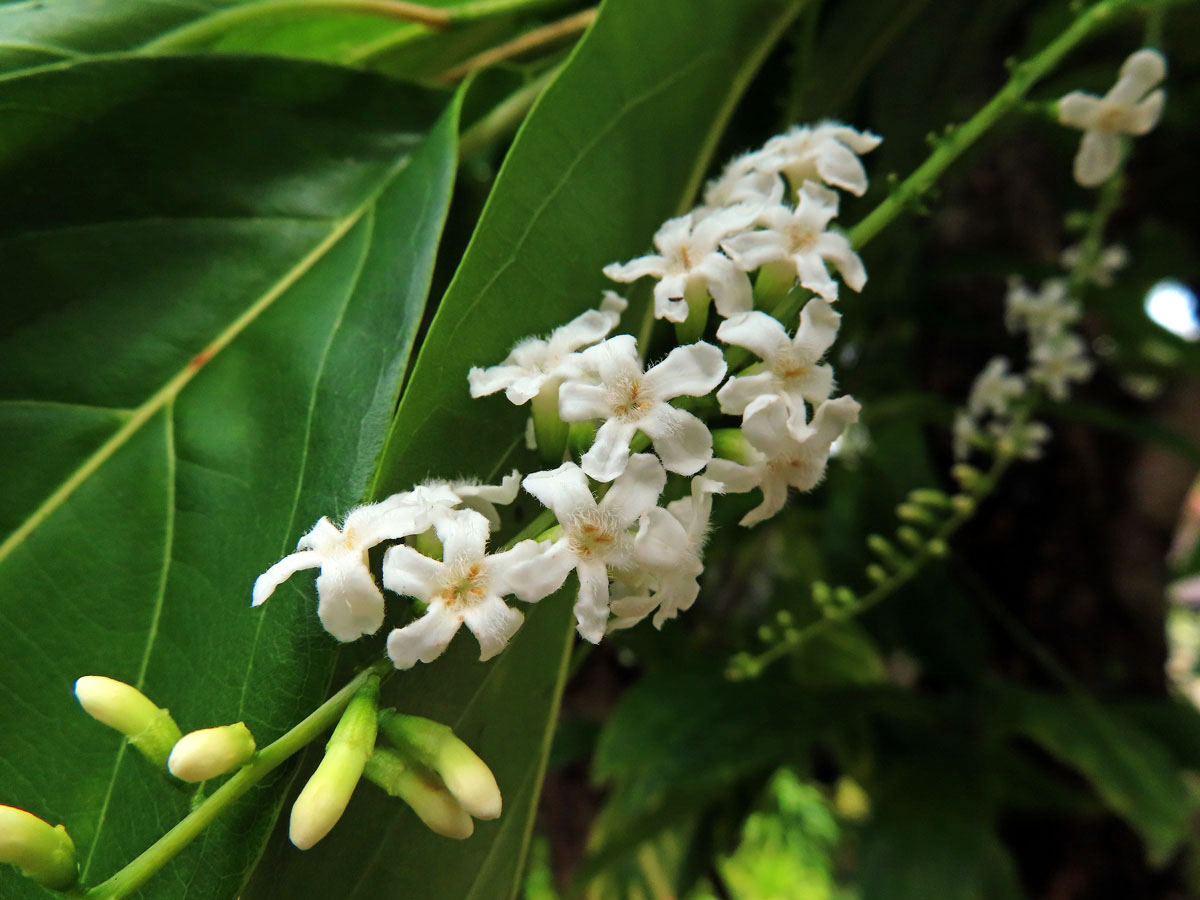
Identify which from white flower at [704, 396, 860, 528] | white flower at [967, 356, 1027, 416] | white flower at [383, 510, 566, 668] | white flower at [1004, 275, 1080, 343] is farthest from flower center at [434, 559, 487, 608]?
white flower at [1004, 275, 1080, 343]

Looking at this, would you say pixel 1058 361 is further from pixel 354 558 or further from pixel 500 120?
pixel 354 558

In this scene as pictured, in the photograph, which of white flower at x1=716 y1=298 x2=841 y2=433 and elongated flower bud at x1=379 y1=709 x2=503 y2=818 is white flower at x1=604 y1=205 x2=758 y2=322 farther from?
elongated flower bud at x1=379 y1=709 x2=503 y2=818

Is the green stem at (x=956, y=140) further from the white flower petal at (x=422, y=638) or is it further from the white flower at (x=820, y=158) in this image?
the white flower petal at (x=422, y=638)

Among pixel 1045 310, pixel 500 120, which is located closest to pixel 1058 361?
pixel 1045 310

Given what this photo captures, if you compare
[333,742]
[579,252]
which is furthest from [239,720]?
[579,252]

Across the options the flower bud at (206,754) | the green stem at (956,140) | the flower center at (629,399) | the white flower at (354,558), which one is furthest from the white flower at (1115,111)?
the flower bud at (206,754)

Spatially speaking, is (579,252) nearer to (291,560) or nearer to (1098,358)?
(291,560)

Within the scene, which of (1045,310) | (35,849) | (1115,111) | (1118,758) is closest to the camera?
(35,849)
